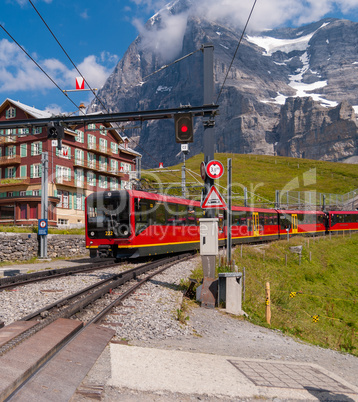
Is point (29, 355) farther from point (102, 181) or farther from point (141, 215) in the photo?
point (102, 181)

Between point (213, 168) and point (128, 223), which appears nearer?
point (213, 168)

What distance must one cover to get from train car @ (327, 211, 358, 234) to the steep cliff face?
400ft

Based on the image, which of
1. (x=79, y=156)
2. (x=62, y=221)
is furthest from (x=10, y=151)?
(x=62, y=221)

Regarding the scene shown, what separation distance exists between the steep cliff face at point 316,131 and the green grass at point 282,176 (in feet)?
207

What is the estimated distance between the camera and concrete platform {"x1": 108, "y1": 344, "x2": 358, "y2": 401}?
4441 mm

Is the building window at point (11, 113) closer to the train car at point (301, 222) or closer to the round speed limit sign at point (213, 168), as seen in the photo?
the train car at point (301, 222)

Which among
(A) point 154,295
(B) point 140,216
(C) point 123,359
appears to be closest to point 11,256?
(B) point 140,216

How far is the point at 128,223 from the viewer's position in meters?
17.0

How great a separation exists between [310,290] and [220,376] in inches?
614

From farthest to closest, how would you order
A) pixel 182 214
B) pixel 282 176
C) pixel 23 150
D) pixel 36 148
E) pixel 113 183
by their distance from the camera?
pixel 282 176, pixel 113 183, pixel 23 150, pixel 36 148, pixel 182 214

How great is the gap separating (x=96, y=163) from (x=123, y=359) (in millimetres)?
44593

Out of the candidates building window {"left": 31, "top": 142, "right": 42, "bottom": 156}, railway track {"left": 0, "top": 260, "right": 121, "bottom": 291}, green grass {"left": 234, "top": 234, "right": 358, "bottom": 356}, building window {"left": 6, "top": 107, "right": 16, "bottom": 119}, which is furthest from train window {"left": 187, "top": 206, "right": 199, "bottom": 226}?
building window {"left": 6, "top": 107, "right": 16, "bottom": 119}

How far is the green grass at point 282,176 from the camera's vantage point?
3048 inches

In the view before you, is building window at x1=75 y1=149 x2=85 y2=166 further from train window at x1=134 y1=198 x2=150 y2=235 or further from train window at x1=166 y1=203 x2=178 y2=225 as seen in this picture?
train window at x1=134 y1=198 x2=150 y2=235
